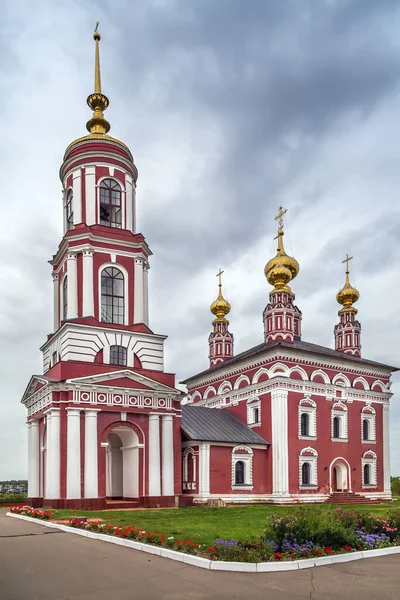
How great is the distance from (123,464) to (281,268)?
51.0 feet

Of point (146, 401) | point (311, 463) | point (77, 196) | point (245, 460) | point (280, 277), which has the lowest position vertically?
point (311, 463)

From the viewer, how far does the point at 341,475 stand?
34375 millimetres

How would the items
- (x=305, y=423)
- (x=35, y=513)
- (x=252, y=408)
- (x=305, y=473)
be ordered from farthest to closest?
(x=252, y=408), (x=305, y=423), (x=305, y=473), (x=35, y=513)

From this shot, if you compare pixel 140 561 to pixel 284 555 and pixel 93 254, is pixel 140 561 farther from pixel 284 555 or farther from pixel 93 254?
pixel 93 254

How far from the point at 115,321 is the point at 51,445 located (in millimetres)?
6447

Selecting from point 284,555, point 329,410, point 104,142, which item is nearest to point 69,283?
point 104,142

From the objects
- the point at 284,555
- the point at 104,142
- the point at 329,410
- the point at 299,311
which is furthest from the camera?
the point at 299,311

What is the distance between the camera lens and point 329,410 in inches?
1345

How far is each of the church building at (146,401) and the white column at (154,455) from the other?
0.04 metres

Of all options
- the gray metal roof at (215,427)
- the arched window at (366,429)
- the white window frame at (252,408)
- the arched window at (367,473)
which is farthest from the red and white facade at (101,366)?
the arched window at (366,429)

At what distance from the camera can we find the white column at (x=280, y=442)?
31.2 m

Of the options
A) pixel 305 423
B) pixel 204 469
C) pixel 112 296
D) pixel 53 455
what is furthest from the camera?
pixel 305 423

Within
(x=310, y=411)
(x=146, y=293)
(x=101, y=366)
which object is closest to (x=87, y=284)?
(x=146, y=293)

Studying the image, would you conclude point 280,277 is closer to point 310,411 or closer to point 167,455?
point 310,411
